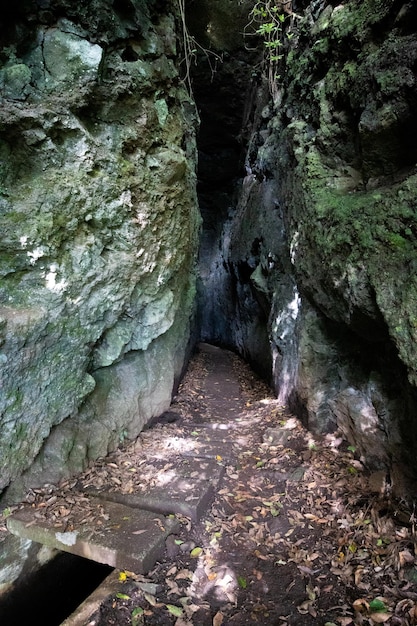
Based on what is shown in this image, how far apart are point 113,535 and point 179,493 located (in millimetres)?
887

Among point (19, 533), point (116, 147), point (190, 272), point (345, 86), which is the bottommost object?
point (19, 533)

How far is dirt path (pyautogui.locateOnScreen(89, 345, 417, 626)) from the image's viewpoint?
2834mm

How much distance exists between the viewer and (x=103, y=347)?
4840 mm

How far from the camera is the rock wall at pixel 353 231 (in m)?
3.57

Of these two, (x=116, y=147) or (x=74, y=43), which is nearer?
(x=74, y=43)

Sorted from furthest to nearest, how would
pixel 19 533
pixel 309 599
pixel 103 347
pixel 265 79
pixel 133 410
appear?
pixel 265 79
pixel 133 410
pixel 103 347
pixel 19 533
pixel 309 599

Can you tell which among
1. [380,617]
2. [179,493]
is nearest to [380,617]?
[380,617]

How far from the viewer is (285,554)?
3.47 m

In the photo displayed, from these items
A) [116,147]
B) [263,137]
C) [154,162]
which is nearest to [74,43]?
[116,147]

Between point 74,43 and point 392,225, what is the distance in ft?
12.9

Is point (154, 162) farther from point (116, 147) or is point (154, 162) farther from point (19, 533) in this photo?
point (19, 533)

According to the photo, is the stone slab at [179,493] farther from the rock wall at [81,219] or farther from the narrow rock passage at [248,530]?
the rock wall at [81,219]

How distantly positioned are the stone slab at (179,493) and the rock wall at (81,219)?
2.87ft

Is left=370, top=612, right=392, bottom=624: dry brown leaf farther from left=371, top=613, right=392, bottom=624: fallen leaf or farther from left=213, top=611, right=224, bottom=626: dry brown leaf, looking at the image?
left=213, top=611, right=224, bottom=626: dry brown leaf
